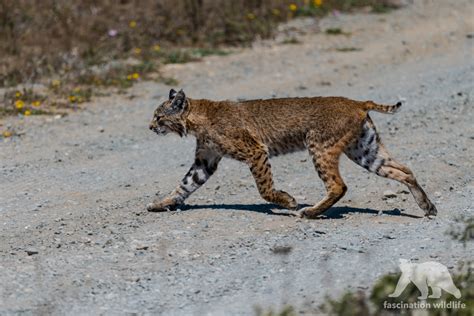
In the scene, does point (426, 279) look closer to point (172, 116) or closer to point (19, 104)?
point (172, 116)

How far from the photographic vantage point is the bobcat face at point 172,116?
878cm

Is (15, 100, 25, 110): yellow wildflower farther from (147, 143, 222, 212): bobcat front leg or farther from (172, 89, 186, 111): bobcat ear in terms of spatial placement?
(147, 143, 222, 212): bobcat front leg

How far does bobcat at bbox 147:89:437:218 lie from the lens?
27.1ft

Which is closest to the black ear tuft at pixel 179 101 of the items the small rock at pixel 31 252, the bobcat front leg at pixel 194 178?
the bobcat front leg at pixel 194 178

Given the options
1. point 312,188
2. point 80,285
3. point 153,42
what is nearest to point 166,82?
point 153,42

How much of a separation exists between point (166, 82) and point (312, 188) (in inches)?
182

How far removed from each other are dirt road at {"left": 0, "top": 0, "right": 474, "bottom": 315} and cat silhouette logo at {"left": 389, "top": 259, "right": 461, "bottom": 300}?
247 mm

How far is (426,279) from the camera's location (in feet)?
19.7

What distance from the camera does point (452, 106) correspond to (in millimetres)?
11633

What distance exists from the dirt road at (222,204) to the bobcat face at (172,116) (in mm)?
610

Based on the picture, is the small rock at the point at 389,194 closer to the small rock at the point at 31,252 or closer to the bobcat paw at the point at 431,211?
the bobcat paw at the point at 431,211

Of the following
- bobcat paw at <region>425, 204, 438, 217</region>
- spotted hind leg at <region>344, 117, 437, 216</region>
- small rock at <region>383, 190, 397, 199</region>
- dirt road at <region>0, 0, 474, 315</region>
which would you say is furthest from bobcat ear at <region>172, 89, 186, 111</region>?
bobcat paw at <region>425, 204, 438, 217</region>

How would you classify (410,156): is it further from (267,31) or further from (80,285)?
(267,31)

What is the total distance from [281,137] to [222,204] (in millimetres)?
762
